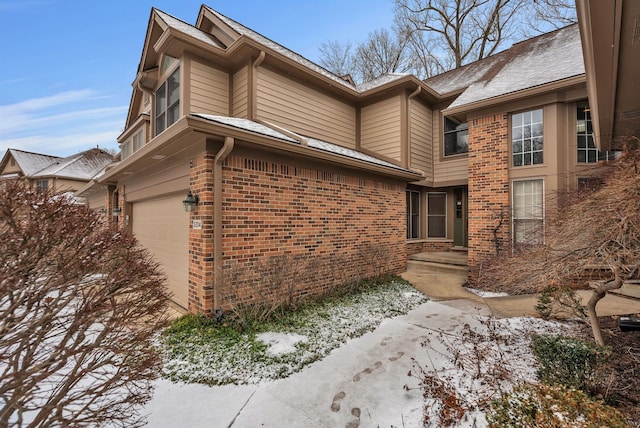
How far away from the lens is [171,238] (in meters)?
6.15

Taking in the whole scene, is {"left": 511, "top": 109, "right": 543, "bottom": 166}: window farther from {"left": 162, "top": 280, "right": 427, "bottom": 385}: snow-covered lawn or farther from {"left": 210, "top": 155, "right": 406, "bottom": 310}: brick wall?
{"left": 162, "top": 280, "right": 427, "bottom": 385}: snow-covered lawn

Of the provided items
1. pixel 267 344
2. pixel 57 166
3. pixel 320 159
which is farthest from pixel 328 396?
pixel 57 166

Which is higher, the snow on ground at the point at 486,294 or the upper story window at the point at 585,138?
the upper story window at the point at 585,138

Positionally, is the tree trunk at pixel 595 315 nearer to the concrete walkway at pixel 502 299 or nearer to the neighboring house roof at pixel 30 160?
the concrete walkway at pixel 502 299

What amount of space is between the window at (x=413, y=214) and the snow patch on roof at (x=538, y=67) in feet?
11.8

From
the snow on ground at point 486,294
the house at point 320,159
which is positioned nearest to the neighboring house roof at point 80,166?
the house at point 320,159

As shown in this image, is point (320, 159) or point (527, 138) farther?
point (527, 138)

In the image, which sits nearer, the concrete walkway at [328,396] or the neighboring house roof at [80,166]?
the concrete walkway at [328,396]

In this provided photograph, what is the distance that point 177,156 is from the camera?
18.6 feet

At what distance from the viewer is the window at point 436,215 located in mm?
11383

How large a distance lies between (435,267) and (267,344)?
21.8 ft

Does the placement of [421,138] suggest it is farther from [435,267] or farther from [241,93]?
[241,93]

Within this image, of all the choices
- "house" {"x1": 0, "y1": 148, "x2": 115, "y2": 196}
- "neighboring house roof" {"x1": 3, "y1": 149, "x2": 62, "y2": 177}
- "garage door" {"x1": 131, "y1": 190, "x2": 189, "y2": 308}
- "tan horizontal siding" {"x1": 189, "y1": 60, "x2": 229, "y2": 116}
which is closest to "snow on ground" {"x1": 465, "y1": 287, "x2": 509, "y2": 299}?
"garage door" {"x1": 131, "y1": 190, "x2": 189, "y2": 308}

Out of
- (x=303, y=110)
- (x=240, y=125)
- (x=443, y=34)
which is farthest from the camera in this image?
(x=443, y=34)
